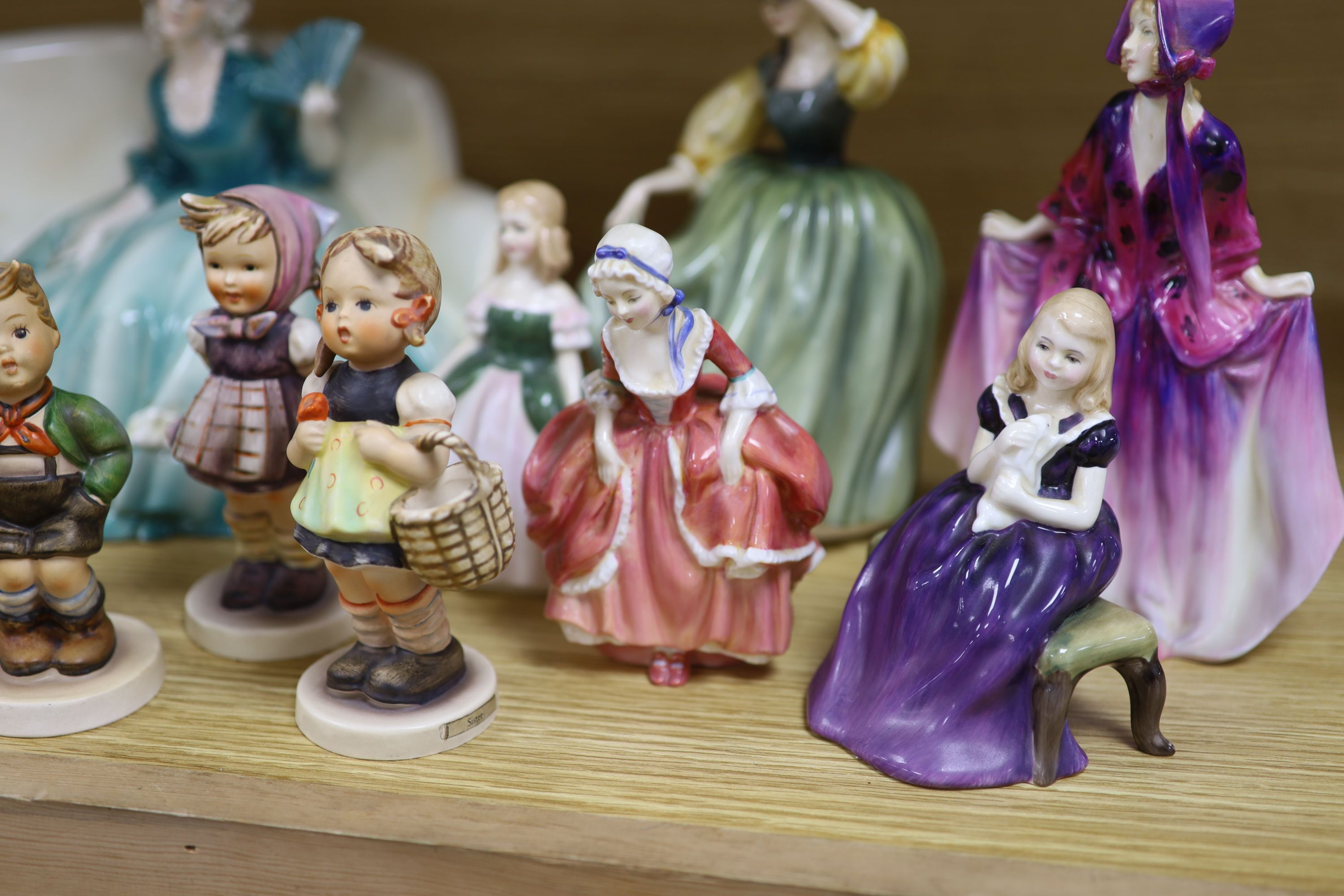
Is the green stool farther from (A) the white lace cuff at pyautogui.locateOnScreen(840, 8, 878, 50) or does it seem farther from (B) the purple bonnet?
(A) the white lace cuff at pyautogui.locateOnScreen(840, 8, 878, 50)

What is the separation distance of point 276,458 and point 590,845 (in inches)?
29.7

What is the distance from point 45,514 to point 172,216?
104 cm

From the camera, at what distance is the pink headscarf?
1785 millimetres

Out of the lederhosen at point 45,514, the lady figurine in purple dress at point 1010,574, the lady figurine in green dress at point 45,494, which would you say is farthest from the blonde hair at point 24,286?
the lady figurine in purple dress at point 1010,574

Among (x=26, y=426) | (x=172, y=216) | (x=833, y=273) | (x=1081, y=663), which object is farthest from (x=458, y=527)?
(x=172, y=216)

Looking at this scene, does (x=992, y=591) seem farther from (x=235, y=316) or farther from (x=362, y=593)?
(x=235, y=316)

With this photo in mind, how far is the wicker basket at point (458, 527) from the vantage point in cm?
155

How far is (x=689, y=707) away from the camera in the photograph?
6.19ft

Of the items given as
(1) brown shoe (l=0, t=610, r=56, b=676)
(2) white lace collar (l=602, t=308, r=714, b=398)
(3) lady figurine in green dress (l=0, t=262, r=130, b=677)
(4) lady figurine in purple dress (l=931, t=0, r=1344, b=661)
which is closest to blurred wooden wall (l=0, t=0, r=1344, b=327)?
(4) lady figurine in purple dress (l=931, t=0, r=1344, b=661)

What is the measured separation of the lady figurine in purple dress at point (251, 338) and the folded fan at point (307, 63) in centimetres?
79

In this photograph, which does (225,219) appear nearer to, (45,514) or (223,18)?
(45,514)

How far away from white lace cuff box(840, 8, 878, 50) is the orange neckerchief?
149 centimetres

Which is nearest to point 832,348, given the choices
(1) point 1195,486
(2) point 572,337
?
(2) point 572,337

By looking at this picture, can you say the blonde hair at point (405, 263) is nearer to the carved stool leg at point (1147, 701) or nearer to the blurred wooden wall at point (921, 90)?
the carved stool leg at point (1147, 701)
